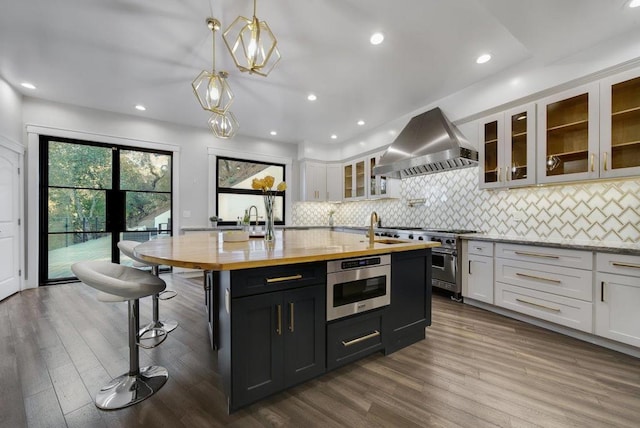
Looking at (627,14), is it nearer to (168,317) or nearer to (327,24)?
(327,24)

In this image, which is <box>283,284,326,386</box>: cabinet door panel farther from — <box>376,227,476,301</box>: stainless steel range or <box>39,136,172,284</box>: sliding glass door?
<box>39,136,172,284</box>: sliding glass door

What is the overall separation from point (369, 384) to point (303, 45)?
3.06 m

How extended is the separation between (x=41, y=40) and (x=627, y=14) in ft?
17.3

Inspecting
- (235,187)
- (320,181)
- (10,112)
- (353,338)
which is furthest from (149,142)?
(353,338)

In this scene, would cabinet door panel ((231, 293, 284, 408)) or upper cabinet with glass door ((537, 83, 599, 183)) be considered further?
upper cabinet with glass door ((537, 83, 599, 183))

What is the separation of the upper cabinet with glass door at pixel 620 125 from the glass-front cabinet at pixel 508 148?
21.4 inches

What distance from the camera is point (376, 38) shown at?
2.47 metres

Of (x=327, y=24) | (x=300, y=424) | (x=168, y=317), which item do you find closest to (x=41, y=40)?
(x=327, y=24)

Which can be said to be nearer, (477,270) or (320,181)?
(477,270)

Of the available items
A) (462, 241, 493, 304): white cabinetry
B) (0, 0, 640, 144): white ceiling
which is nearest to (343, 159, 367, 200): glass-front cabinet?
(0, 0, 640, 144): white ceiling

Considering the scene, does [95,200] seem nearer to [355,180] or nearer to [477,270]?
[355,180]

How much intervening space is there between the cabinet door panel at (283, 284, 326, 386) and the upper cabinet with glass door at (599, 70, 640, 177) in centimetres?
289

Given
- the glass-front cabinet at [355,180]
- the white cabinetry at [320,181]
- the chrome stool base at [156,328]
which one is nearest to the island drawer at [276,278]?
the chrome stool base at [156,328]

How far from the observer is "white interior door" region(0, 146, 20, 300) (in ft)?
10.9
